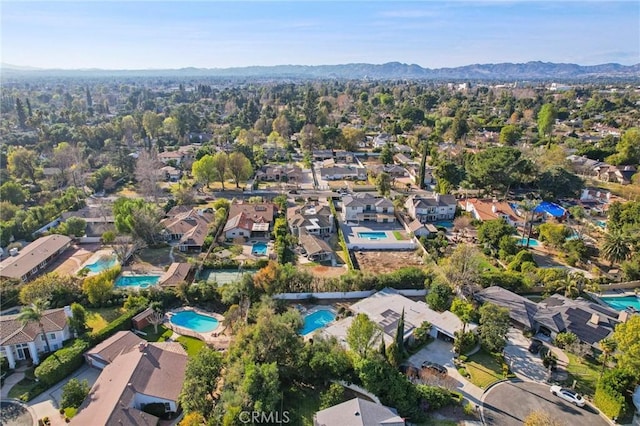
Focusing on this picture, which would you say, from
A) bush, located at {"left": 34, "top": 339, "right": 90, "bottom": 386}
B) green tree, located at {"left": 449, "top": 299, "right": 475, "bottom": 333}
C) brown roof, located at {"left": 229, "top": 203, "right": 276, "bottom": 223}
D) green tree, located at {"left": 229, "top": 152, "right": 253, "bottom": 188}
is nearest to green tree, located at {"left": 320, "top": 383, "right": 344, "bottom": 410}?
green tree, located at {"left": 449, "top": 299, "right": 475, "bottom": 333}

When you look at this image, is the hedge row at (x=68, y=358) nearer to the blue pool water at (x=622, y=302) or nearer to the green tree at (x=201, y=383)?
the green tree at (x=201, y=383)

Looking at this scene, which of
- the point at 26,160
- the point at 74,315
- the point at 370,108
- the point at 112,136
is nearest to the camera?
the point at 74,315

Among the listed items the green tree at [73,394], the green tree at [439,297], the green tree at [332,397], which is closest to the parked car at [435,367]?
the green tree at [439,297]

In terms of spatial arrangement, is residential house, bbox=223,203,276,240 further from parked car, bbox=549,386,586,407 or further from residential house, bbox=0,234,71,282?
parked car, bbox=549,386,586,407

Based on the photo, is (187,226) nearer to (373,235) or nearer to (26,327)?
(26,327)

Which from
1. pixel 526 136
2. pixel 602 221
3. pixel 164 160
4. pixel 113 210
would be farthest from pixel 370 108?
pixel 113 210

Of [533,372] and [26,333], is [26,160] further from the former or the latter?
[533,372]
